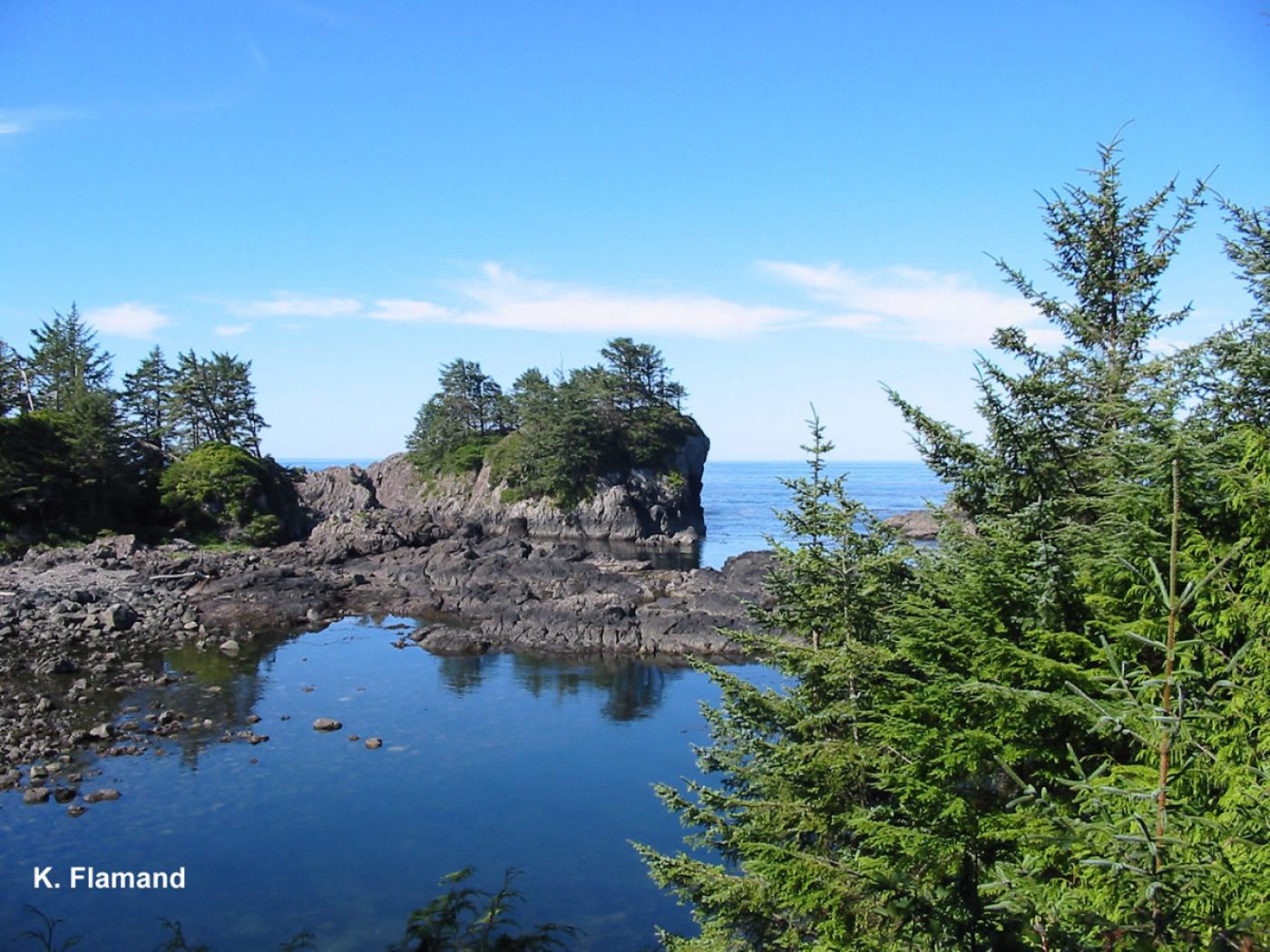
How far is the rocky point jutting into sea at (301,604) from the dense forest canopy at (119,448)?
5.60m

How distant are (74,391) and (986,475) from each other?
3136 inches

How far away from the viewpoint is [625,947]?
17625 millimetres

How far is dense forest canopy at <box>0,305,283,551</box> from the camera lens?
6028cm

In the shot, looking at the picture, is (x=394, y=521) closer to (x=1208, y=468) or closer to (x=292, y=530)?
(x=292, y=530)

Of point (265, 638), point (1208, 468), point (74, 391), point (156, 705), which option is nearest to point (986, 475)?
point (1208, 468)

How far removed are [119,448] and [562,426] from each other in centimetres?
4010

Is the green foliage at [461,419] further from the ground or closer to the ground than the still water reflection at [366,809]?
further from the ground

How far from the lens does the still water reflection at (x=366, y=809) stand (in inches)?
728

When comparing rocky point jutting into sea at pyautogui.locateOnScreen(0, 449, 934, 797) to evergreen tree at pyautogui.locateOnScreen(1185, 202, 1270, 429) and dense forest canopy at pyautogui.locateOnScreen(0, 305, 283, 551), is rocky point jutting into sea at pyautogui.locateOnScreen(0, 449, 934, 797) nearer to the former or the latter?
dense forest canopy at pyautogui.locateOnScreen(0, 305, 283, 551)

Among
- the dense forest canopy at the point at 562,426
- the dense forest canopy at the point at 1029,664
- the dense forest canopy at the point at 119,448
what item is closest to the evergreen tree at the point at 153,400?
the dense forest canopy at the point at 119,448

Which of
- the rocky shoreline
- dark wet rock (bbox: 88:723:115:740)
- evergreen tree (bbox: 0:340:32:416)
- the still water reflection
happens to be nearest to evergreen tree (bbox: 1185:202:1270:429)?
the still water reflection

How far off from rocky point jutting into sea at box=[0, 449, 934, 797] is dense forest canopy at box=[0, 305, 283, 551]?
5.60 metres

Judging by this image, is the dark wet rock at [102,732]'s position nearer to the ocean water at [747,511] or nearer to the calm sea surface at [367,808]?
the calm sea surface at [367,808]

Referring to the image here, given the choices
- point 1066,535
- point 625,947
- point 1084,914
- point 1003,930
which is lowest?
point 625,947
